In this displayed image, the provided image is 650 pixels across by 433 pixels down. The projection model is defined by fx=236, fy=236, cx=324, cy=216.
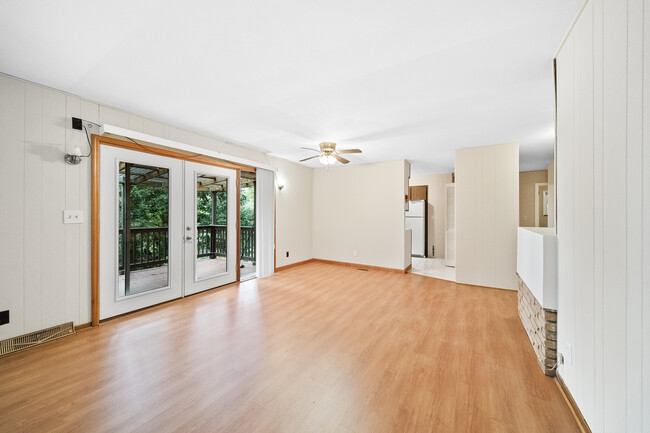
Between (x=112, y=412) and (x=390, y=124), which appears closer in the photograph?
(x=112, y=412)

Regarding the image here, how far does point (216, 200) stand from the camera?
13.9 feet

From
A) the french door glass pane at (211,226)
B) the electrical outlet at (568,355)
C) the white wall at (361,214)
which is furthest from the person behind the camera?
the white wall at (361,214)

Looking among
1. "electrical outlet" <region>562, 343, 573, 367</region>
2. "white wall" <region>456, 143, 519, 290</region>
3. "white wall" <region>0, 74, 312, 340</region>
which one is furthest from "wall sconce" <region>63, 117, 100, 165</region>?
"white wall" <region>456, 143, 519, 290</region>

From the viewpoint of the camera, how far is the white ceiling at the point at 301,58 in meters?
1.52

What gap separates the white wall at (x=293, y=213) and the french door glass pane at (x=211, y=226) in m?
1.31

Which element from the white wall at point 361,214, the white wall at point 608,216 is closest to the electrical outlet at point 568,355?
the white wall at point 608,216

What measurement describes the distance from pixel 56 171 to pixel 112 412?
249cm

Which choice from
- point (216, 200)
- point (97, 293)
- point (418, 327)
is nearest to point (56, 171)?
point (97, 293)

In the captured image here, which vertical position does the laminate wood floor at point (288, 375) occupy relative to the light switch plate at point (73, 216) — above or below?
below

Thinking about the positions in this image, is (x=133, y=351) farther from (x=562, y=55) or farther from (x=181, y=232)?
(x=562, y=55)

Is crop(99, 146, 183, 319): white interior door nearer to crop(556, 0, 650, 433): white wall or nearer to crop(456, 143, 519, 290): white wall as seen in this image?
crop(556, 0, 650, 433): white wall

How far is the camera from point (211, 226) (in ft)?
13.9

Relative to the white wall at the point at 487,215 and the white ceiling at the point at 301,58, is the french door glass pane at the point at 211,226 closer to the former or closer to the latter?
the white ceiling at the point at 301,58

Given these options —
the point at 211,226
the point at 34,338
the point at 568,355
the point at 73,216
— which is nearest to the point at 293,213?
the point at 211,226
